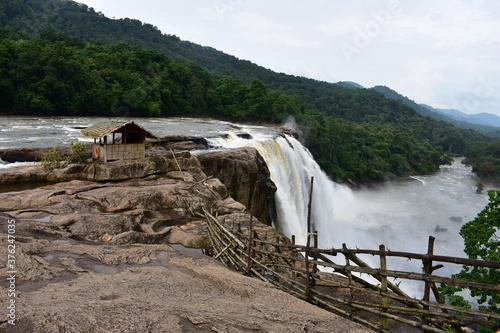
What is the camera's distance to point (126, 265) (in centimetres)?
470

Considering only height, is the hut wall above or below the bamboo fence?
above

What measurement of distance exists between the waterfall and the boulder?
160cm

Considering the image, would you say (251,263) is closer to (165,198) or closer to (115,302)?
(115,302)

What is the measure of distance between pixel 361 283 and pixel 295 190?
1226 cm

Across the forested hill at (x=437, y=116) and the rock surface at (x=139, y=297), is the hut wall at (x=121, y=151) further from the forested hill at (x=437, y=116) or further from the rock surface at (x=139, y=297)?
the forested hill at (x=437, y=116)

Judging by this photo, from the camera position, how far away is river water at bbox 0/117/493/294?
15.8 metres

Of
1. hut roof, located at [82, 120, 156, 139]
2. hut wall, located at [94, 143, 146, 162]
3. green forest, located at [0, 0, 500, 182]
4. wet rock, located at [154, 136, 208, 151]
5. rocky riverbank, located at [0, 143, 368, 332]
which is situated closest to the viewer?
rocky riverbank, located at [0, 143, 368, 332]

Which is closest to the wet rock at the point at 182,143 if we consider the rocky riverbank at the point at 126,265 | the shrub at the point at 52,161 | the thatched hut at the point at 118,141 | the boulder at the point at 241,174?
the boulder at the point at 241,174

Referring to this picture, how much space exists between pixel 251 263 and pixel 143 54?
121ft

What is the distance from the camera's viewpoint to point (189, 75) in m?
39.2

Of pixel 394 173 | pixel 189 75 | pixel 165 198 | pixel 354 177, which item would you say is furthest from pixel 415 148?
pixel 165 198

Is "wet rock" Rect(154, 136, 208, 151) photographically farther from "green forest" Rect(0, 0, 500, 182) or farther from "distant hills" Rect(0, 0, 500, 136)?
"distant hills" Rect(0, 0, 500, 136)

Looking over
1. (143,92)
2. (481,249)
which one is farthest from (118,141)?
(143,92)

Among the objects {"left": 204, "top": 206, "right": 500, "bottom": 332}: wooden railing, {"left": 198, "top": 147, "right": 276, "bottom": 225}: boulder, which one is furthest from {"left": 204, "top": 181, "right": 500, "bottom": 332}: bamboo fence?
{"left": 198, "top": 147, "right": 276, "bottom": 225}: boulder
